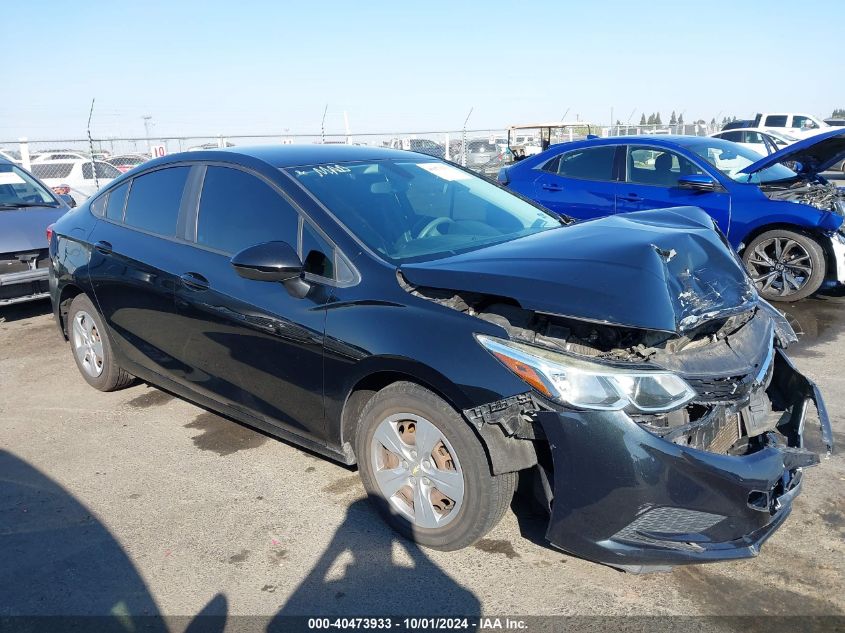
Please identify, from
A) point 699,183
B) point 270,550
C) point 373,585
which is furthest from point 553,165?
point 373,585

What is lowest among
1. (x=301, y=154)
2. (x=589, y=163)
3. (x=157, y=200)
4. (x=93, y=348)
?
(x=93, y=348)

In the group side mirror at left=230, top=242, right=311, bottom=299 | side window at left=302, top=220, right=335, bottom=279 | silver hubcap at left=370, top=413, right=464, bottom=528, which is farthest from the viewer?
side window at left=302, top=220, right=335, bottom=279

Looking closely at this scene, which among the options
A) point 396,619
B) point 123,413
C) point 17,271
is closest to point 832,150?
point 396,619

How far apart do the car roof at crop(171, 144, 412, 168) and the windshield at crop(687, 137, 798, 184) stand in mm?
4244

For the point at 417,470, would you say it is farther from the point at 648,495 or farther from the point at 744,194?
the point at 744,194

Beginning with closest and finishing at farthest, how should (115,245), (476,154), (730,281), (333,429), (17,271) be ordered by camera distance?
(730,281)
(333,429)
(115,245)
(17,271)
(476,154)

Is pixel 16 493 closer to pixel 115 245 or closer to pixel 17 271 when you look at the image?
pixel 115 245

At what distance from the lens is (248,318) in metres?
3.47

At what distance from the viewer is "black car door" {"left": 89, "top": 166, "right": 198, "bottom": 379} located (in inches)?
158

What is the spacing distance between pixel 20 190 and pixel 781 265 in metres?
8.14

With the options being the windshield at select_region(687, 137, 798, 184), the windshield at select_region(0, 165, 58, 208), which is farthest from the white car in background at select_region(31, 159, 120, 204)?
the windshield at select_region(687, 137, 798, 184)

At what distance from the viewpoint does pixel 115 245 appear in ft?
14.6

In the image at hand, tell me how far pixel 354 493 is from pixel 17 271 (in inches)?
195

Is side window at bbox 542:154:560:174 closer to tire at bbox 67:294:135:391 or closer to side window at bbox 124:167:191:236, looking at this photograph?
side window at bbox 124:167:191:236
